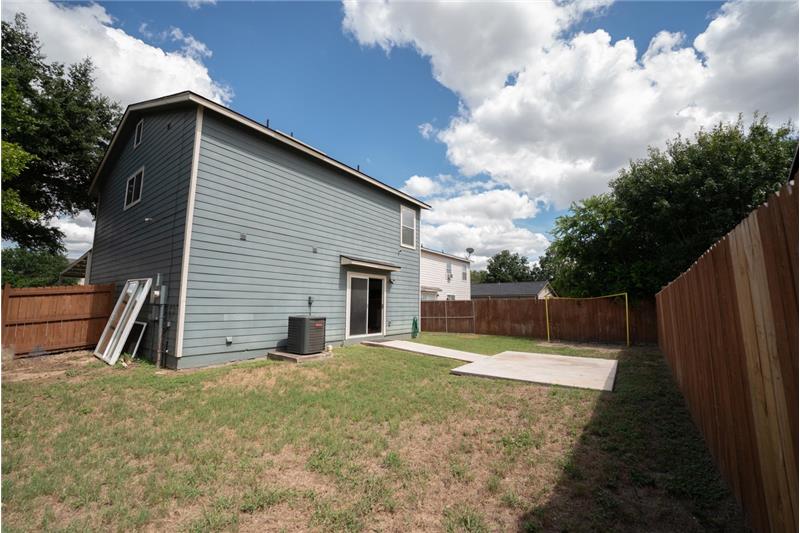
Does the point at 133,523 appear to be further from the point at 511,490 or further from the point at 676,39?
the point at 676,39

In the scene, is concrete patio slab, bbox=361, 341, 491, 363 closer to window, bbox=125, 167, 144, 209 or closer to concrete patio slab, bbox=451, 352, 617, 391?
concrete patio slab, bbox=451, 352, 617, 391

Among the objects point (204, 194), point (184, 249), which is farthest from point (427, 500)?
point (204, 194)

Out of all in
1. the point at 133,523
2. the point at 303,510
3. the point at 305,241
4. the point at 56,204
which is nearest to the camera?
the point at 133,523

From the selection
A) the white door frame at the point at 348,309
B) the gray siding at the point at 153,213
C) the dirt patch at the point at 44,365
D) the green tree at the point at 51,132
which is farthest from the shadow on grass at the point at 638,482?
the green tree at the point at 51,132

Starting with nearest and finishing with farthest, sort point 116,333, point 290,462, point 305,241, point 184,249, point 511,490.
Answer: point 511,490
point 290,462
point 184,249
point 116,333
point 305,241

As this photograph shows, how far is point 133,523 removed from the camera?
2285mm

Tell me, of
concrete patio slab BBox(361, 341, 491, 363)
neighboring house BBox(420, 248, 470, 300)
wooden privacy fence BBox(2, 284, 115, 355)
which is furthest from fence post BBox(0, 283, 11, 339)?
neighboring house BBox(420, 248, 470, 300)

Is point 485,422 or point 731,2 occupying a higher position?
point 731,2

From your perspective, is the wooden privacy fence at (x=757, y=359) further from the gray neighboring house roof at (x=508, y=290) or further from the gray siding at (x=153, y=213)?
the gray neighboring house roof at (x=508, y=290)

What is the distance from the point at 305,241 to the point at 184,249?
295 centimetres

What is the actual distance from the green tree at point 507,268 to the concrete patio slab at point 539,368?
5256 cm

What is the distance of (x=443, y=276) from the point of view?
2598 centimetres

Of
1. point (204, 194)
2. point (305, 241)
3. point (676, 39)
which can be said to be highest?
point (676, 39)

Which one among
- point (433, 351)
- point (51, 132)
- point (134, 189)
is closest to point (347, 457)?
point (433, 351)
